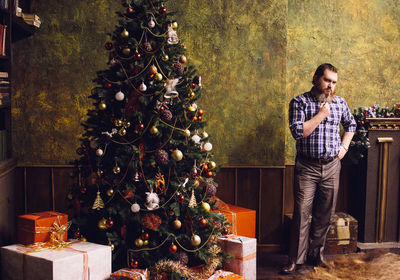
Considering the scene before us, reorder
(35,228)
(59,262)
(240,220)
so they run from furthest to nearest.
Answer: (240,220) → (35,228) → (59,262)

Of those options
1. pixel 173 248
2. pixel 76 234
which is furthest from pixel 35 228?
pixel 173 248

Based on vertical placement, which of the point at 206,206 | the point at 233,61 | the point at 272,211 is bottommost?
the point at 272,211

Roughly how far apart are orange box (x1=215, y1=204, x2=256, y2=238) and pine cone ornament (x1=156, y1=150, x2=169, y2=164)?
3.36ft

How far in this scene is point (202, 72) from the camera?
3.67m

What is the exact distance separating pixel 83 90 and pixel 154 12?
1.34 metres

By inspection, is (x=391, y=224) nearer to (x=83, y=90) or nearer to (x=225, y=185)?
(x=225, y=185)

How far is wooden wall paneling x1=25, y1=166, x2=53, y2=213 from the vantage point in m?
3.54

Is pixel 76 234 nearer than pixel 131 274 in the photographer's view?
No

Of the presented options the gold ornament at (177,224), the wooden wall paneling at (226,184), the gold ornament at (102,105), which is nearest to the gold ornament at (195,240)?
the gold ornament at (177,224)

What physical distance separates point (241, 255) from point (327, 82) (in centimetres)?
158

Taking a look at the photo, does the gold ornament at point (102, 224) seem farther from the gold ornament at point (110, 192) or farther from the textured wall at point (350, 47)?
the textured wall at point (350, 47)

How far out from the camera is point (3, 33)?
2.84 m

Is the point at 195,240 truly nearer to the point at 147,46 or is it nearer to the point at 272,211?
the point at 147,46

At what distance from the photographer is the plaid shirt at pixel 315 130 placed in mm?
3123
